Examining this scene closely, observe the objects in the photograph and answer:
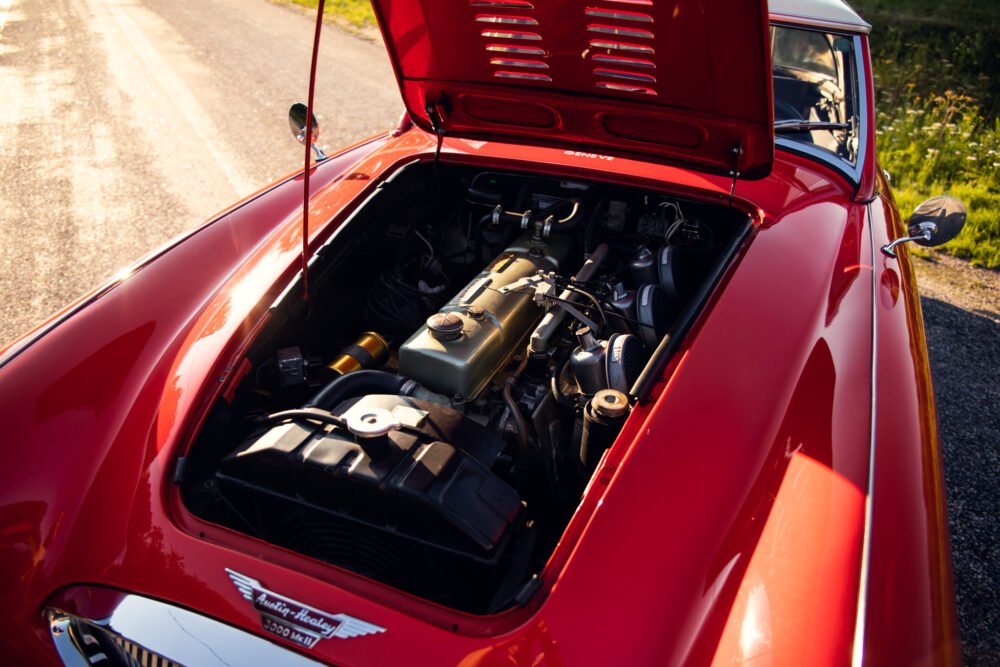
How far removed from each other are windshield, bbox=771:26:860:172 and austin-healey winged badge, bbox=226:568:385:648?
2.23 meters

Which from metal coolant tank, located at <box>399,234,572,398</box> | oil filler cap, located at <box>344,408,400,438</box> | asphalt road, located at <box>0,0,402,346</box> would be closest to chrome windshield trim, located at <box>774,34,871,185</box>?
metal coolant tank, located at <box>399,234,572,398</box>

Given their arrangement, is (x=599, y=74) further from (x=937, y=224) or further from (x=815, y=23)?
(x=815, y=23)

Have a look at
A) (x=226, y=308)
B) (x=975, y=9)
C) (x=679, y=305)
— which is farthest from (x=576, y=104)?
(x=975, y=9)

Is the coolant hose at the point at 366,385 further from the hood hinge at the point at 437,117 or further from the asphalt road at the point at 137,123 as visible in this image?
the asphalt road at the point at 137,123

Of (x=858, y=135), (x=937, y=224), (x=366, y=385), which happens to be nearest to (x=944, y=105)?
(x=858, y=135)

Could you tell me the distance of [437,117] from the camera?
95.6 inches

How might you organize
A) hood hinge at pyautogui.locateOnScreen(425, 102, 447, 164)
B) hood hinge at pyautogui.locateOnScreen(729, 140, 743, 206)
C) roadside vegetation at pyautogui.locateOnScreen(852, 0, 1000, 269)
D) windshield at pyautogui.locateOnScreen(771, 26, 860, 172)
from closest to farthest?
hood hinge at pyautogui.locateOnScreen(729, 140, 743, 206)
hood hinge at pyautogui.locateOnScreen(425, 102, 447, 164)
windshield at pyautogui.locateOnScreen(771, 26, 860, 172)
roadside vegetation at pyautogui.locateOnScreen(852, 0, 1000, 269)

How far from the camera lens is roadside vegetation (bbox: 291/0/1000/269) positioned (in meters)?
4.68

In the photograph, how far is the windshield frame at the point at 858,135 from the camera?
8.27ft

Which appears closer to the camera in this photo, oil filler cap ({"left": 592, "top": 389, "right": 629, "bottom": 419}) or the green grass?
oil filler cap ({"left": 592, "top": 389, "right": 629, "bottom": 419})

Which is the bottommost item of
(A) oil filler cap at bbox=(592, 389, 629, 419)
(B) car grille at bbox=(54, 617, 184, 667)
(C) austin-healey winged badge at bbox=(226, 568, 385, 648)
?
(B) car grille at bbox=(54, 617, 184, 667)

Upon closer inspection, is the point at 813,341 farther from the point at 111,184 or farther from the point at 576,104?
the point at 111,184

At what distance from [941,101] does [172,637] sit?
255 inches

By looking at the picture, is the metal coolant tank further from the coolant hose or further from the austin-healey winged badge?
the austin-healey winged badge
